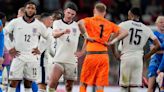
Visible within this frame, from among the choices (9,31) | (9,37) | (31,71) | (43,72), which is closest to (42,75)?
(43,72)

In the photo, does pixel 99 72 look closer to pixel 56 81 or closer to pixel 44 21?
pixel 56 81

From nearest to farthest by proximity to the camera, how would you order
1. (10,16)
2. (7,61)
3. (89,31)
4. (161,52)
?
1. (89,31)
2. (161,52)
3. (7,61)
4. (10,16)

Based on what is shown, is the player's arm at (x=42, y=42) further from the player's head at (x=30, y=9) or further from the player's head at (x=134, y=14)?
the player's head at (x=134, y=14)

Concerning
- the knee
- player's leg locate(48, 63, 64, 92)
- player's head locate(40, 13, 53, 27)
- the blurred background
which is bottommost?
the knee

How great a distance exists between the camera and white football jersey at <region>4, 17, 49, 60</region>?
15.9 m

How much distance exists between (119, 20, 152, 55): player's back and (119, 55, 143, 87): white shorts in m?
0.15

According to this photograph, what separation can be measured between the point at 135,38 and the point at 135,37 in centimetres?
5

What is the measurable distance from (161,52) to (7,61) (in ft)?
11.5

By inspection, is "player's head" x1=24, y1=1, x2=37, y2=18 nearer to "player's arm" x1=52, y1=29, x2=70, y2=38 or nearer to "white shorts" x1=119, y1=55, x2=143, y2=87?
"player's arm" x1=52, y1=29, x2=70, y2=38

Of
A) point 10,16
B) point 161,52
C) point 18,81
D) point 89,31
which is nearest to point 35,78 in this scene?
point 18,81

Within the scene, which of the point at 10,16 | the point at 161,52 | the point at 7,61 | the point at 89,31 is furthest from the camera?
the point at 10,16

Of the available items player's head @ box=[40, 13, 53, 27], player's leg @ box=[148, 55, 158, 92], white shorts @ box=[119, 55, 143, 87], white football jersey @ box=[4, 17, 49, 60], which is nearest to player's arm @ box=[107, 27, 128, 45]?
white shorts @ box=[119, 55, 143, 87]

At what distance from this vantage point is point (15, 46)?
1598cm

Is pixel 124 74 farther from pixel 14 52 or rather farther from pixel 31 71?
pixel 14 52
